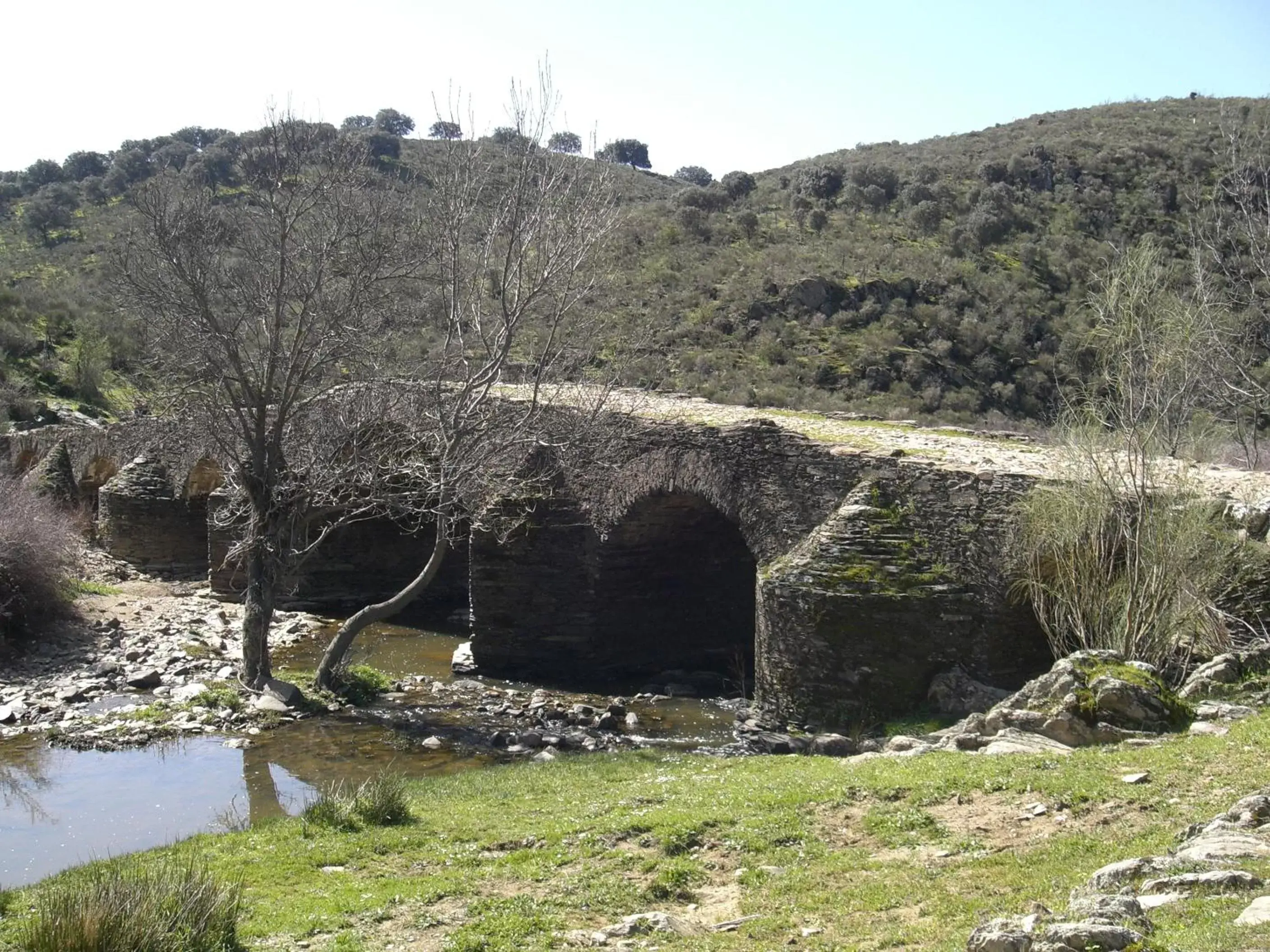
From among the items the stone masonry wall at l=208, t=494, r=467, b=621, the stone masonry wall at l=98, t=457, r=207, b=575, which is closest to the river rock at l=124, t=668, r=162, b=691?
the stone masonry wall at l=208, t=494, r=467, b=621

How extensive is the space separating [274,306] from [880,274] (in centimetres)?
1936

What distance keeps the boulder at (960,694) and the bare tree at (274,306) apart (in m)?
6.73

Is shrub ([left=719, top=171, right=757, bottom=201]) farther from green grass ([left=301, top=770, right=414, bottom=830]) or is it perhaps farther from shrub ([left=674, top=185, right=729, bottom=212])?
green grass ([left=301, top=770, right=414, bottom=830])

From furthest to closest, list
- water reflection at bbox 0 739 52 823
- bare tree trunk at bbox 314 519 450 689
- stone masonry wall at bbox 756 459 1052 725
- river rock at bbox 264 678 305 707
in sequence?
bare tree trunk at bbox 314 519 450 689
river rock at bbox 264 678 305 707
stone masonry wall at bbox 756 459 1052 725
water reflection at bbox 0 739 52 823

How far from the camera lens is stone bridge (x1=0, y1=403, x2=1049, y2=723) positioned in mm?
11398

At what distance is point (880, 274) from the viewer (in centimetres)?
2988

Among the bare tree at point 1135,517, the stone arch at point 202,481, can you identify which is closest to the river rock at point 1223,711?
the bare tree at point 1135,517

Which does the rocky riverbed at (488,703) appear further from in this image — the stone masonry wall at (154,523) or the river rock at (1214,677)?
the stone masonry wall at (154,523)

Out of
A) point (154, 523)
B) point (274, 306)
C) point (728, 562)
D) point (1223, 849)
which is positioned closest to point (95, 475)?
point (154, 523)

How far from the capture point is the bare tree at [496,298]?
523 inches

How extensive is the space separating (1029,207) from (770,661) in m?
24.1

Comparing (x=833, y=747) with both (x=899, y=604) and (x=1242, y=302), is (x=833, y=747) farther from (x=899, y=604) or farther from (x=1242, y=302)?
(x=1242, y=302)

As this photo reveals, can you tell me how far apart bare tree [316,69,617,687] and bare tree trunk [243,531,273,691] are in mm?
683

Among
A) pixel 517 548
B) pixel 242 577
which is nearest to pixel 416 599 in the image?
pixel 242 577
